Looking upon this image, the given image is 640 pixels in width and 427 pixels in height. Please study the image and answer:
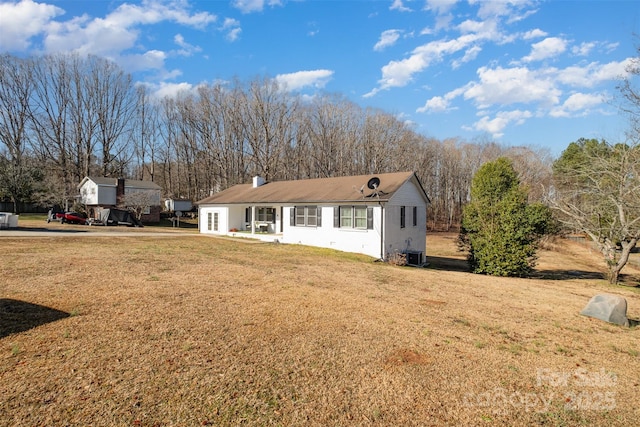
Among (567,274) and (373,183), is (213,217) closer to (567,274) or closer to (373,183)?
(373,183)

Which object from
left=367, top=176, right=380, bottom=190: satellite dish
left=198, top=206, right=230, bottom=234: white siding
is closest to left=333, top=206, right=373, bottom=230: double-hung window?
left=367, top=176, right=380, bottom=190: satellite dish

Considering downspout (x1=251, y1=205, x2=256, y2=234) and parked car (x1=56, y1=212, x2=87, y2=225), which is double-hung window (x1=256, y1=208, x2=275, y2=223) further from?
parked car (x1=56, y1=212, x2=87, y2=225)

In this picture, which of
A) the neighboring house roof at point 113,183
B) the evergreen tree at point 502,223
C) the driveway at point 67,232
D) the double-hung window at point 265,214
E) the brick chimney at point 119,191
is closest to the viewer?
the evergreen tree at point 502,223

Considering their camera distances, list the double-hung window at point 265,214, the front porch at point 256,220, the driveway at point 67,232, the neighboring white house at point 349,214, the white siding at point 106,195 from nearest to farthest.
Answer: the neighboring white house at point 349,214 → the driveway at point 67,232 → the front porch at point 256,220 → the double-hung window at point 265,214 → the white siding at point 106,195

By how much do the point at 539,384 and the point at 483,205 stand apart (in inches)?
576

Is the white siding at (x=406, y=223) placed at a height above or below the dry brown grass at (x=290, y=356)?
above

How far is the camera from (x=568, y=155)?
44250 mm

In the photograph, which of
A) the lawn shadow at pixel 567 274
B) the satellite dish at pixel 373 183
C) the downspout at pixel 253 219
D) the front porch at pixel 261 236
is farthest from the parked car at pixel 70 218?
the lawn shadow at pixel 567 274

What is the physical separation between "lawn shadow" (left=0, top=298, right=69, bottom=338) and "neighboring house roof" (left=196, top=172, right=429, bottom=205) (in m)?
14.8

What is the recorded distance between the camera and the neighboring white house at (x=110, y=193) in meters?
38.1

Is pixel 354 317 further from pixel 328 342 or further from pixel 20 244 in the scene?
pixel 20 244

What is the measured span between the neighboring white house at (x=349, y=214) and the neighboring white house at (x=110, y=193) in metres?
18.3

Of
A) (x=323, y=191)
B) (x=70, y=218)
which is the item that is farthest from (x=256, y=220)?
(x=70, y=218)

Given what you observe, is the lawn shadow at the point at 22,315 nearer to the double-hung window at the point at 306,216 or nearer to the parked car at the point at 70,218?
the double-hung window at the point at 306,216
